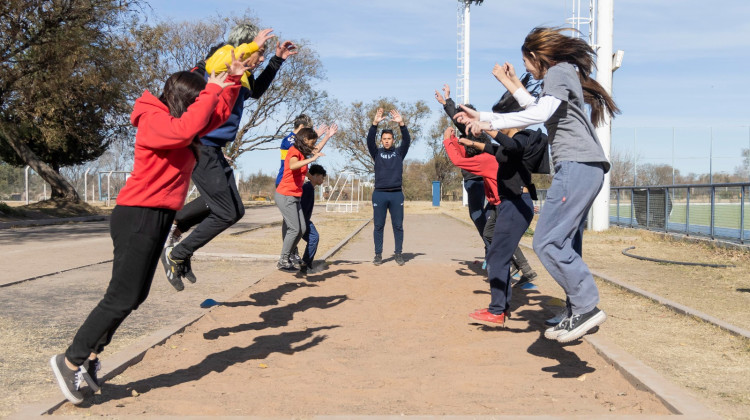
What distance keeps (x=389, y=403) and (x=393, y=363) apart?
1017mm

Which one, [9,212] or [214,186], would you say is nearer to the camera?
[214,186]

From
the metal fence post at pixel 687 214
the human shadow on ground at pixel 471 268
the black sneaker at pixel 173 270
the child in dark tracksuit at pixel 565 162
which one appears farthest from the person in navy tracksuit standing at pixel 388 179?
the metal fence post at pixel 687 214

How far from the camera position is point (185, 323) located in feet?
20.5

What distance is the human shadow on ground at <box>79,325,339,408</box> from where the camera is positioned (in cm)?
436

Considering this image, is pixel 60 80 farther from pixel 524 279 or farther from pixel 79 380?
pixel 79 380

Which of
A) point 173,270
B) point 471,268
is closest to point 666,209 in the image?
point 471,268

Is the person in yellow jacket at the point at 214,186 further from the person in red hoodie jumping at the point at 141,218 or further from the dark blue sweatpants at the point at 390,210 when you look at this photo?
the dark blue sweatpants at the point at 390,210

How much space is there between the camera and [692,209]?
16422mm

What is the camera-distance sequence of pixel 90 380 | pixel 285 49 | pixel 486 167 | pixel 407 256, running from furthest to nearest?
1. pixel 407 256
2. pixel 486 167
3. pixel 285 49
4. pixel 90 380

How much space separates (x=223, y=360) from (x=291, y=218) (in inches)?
149

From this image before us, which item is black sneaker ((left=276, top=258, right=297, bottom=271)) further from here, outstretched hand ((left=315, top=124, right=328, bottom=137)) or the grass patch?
Answer: the grass patch

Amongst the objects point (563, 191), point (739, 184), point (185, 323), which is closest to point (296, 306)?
point (185, 323)

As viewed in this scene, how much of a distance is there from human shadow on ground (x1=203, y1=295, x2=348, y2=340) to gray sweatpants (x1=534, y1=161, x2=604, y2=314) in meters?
2.82

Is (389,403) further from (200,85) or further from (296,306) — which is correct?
(296,306)
